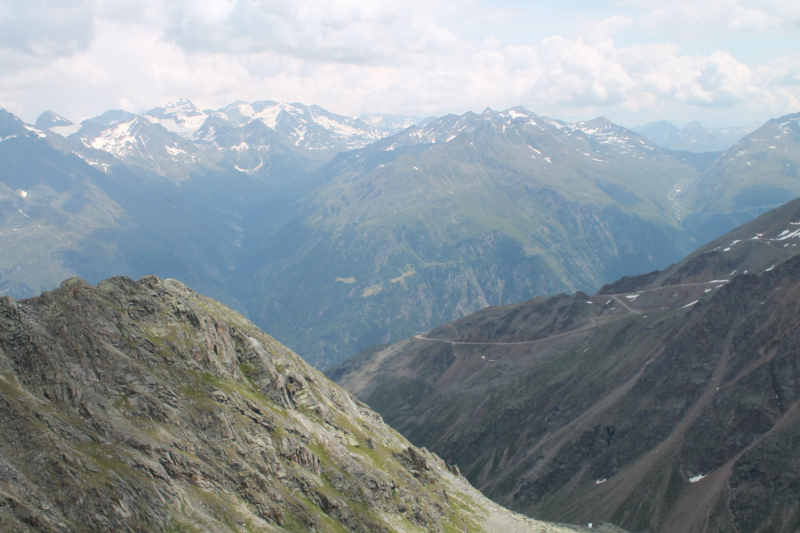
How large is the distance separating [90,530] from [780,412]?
16136cm

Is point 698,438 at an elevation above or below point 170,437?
below

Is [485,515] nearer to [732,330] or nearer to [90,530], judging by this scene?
[90,530]

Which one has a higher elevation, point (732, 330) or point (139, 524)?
point (139, 524)

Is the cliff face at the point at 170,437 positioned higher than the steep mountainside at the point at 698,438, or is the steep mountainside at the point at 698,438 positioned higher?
the cliff face at the point at 170,437

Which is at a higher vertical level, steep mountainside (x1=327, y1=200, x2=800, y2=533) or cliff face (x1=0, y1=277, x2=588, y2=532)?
cliff face (x1=0, y1=277, x2=588, y2=532)

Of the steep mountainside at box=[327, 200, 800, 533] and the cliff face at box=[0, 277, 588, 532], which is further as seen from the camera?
the steep mountainside at box=[327, 200, 800, 533]

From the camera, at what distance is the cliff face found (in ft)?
175

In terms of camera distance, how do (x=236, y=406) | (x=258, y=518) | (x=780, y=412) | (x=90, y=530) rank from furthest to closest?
(x=780, y=412) < (x=236, y=406) < (x=258, y=518) < (x=90, y=530)

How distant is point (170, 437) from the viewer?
67812mm

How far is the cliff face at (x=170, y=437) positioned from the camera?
53406 millimetres

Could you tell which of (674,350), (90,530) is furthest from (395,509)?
(674,350)

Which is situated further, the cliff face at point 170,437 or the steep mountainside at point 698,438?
the steep mountainside at point 698,438

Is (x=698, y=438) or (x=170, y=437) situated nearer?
(x=170, y=437)

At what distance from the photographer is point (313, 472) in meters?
82.3
